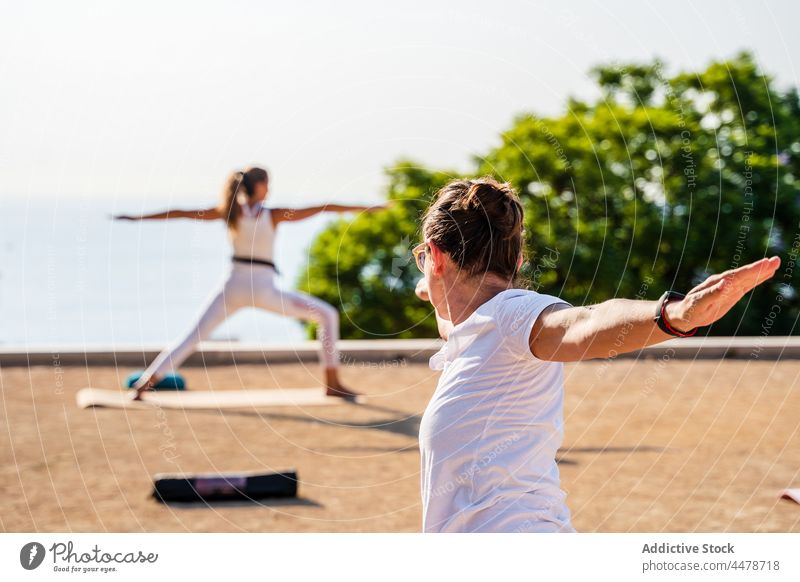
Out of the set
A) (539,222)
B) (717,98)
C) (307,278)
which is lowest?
(307,278)

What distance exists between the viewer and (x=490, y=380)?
3.08 metres

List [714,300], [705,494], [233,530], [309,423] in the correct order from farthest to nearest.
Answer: [309,423]
[705,494]
[233,530]
[714,300]

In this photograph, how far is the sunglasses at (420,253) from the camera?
3.40 m

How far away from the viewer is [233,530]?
19.3ft

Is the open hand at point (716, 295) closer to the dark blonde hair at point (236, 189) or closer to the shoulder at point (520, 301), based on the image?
the shoulder at point (520, 301)

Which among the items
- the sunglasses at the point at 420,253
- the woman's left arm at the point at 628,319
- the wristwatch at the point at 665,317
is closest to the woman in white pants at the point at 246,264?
the sunglasses at the point at 420,253

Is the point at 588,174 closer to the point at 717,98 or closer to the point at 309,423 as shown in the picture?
the point at 717,98

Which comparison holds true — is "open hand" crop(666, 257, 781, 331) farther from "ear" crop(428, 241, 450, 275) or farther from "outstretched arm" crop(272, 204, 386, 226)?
"outstretched arm" crop(272, 204, 386, 226)

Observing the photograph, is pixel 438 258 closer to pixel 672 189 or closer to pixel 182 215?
pixel 182 215

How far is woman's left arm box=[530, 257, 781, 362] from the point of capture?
7.73 feet

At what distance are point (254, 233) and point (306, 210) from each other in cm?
92

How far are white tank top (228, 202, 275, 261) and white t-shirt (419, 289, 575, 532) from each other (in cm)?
650
